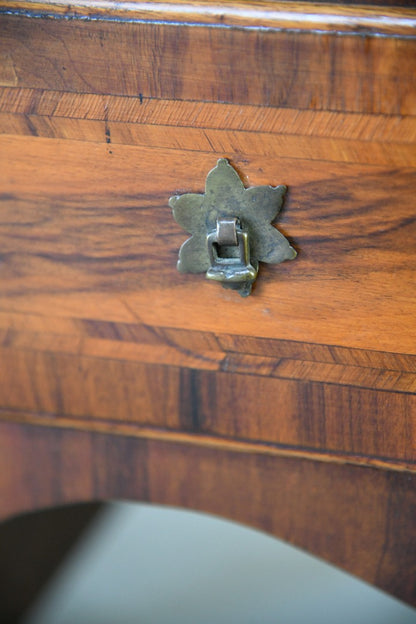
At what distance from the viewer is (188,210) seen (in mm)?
365

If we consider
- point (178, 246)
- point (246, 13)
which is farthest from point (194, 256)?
point (246, 13)

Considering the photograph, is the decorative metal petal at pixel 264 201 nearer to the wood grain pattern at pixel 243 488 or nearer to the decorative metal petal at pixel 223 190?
the decorative metal petal at pixel 223 190

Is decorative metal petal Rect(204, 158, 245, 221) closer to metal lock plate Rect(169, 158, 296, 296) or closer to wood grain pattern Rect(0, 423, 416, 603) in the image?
metal lock plate Rect(169, 158, 296, 296)

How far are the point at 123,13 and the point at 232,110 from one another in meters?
0.07

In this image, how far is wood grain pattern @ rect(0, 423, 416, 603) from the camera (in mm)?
417

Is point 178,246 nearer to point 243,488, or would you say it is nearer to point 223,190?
point 223,190

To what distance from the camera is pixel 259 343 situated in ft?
1.29

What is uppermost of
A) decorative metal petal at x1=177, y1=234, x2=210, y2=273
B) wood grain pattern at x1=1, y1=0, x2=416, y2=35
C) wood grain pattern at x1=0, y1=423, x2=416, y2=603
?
wood grain pattern at x1=1, y1=0, x2=416, y2=35

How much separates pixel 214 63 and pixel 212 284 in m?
0.11

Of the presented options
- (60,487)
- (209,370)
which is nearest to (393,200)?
(209,370)

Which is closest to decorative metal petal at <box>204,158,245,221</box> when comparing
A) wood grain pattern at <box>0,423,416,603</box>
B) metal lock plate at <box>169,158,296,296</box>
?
metal lock plate at <box>169,158,296,296</box>

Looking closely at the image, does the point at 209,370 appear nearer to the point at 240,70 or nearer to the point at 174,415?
the point at 174,415

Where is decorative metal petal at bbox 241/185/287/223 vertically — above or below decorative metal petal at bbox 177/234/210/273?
above

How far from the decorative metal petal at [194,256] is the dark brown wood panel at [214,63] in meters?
0.07
